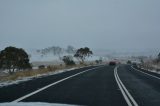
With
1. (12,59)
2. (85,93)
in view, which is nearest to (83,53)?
(12,59)

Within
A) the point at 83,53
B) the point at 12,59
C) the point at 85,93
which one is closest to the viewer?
the point at 85,93

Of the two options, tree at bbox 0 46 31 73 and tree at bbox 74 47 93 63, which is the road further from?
tree at bbox 74 47 93 63

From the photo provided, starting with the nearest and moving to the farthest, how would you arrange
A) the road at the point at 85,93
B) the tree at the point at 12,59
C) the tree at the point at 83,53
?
the road at the point at 85,93 < the tree at the point at 12,59 < the tree at the point at 83,53

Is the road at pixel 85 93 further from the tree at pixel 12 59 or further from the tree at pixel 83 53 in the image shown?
the tree at pixel 83 53

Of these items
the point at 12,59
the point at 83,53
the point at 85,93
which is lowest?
the point at 85,93

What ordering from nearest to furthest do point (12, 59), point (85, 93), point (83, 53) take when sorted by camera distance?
point (85, 93) → point (12, 59) → point (83, 53)

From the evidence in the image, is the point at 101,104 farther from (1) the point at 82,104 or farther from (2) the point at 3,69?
(2) the point at 3,69

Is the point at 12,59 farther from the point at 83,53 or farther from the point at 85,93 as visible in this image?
the point at 83,53

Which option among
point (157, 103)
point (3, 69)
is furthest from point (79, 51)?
point (157, 103)

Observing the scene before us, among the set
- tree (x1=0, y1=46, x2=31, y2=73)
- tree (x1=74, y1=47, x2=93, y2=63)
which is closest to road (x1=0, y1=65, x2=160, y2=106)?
tree (x1=0, y1=46, x2=31, y2=73)

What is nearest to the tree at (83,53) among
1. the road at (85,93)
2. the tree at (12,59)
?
the tree at (12,59)

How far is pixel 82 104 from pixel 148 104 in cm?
231

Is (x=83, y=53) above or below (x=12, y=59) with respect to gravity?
above

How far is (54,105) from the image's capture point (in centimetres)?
1099
